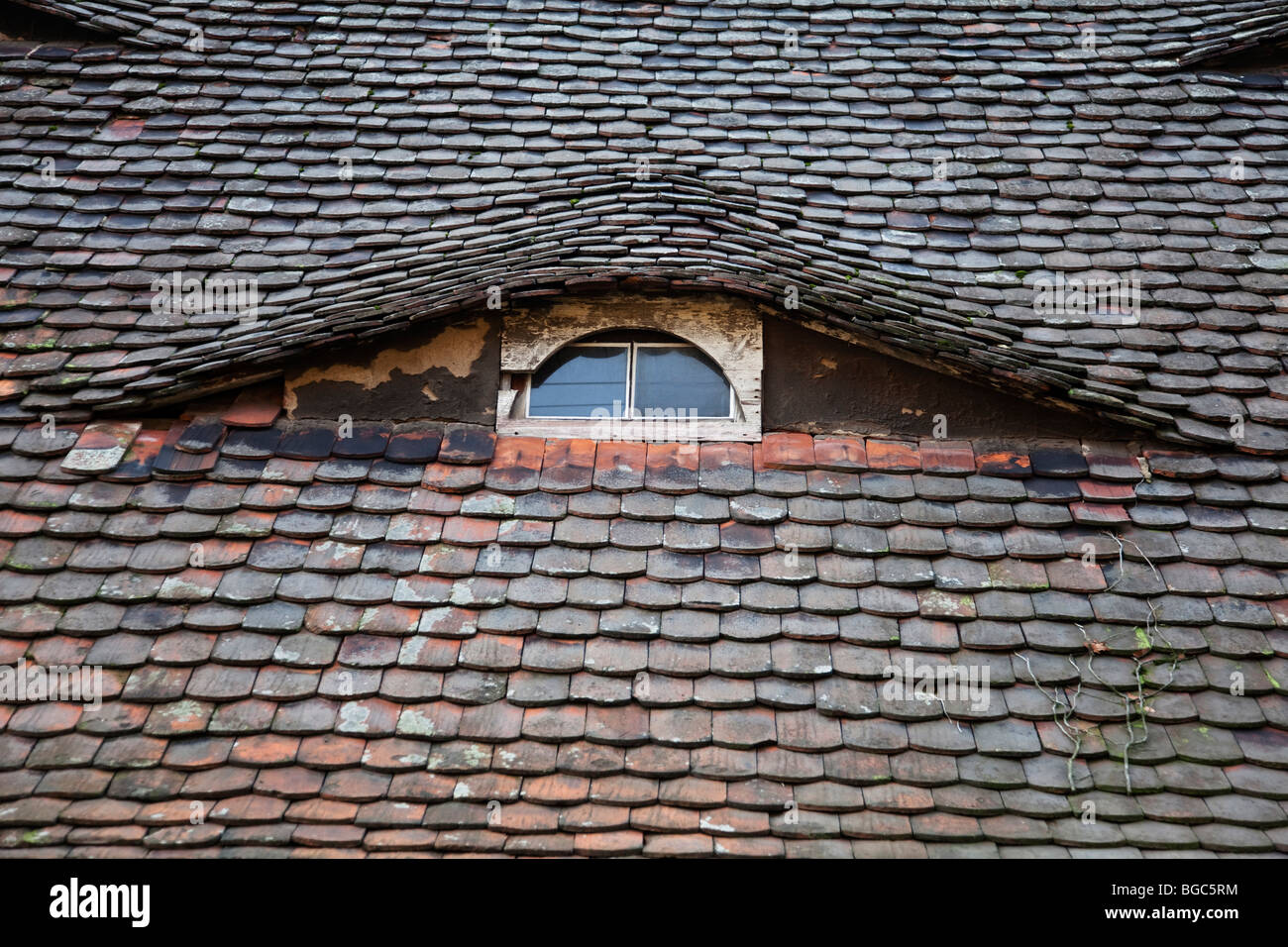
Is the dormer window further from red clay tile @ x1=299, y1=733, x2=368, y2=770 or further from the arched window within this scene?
red clay tile @ x1=299, y1=733, x2=368, y2=770

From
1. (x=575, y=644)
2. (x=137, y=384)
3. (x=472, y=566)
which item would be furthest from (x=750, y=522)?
(x=137, y=384)

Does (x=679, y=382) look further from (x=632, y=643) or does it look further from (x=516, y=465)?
(x=632, y=643)

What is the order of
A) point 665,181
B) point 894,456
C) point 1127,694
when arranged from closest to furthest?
point 1127,694 < point 894,456 < point 665,181

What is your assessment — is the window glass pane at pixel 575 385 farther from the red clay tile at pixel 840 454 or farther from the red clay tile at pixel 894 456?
the red clay tile at pixel 894 456

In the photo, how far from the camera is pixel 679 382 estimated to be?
435 cm

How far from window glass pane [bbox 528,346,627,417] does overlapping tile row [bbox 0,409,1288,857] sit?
26 centimetres

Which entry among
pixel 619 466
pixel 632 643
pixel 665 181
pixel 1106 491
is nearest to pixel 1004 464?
pixel 1106 491

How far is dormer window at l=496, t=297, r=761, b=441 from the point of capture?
4242mm

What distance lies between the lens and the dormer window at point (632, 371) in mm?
4242

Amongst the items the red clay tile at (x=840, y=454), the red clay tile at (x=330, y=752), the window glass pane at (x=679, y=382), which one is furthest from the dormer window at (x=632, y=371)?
the red clay tile at (x=330, y=752)

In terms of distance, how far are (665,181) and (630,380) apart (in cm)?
105

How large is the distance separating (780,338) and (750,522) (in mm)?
913

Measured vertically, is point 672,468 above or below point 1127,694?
above

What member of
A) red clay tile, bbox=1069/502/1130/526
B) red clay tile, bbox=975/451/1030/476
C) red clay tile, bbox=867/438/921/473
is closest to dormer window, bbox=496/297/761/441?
red clay tile, bbox=867/438/921/473
